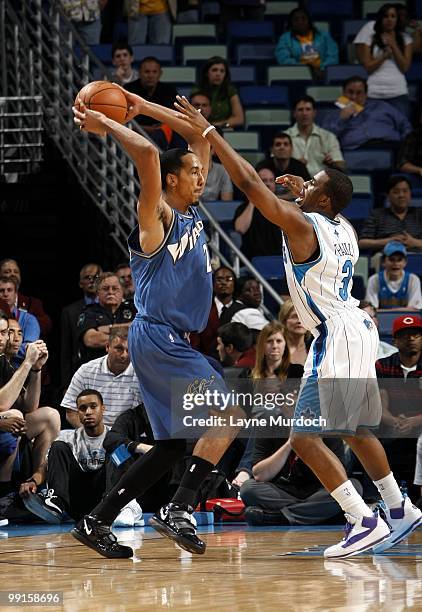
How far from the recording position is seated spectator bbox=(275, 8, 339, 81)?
14516 millimetres

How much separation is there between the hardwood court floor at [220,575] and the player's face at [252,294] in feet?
11.4

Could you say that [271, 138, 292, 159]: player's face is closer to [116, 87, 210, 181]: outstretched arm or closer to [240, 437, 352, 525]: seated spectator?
[240, 437, 352, 525]: seated spectator

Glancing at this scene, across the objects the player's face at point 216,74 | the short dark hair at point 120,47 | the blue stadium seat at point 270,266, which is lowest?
the blue stadium seat at point 270,266

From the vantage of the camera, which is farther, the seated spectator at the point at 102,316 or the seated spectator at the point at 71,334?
the seated spectator at the point at 71,334

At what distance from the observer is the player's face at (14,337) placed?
28.4 ft

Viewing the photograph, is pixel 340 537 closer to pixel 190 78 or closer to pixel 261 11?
pixel 190 78

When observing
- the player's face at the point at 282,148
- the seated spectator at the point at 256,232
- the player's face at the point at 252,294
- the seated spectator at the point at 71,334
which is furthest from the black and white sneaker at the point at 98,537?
the player's face at the point at 282,148

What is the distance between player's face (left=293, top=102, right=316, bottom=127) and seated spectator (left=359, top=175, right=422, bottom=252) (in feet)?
4.40

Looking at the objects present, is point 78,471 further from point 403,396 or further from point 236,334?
point 403,396

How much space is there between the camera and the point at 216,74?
1328 centimetres

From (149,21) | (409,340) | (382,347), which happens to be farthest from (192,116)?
(149,21)

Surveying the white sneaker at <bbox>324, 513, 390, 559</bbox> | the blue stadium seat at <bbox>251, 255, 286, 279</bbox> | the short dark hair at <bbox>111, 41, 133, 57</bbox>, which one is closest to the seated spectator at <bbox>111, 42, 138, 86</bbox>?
the short dark hair at <bbox>111, 41, 133, 57</bbox>

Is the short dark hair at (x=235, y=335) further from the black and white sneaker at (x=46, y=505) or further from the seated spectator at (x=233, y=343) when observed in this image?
the black and white sneaker at (x=46, y=505)

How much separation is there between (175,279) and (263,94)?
8.65m
